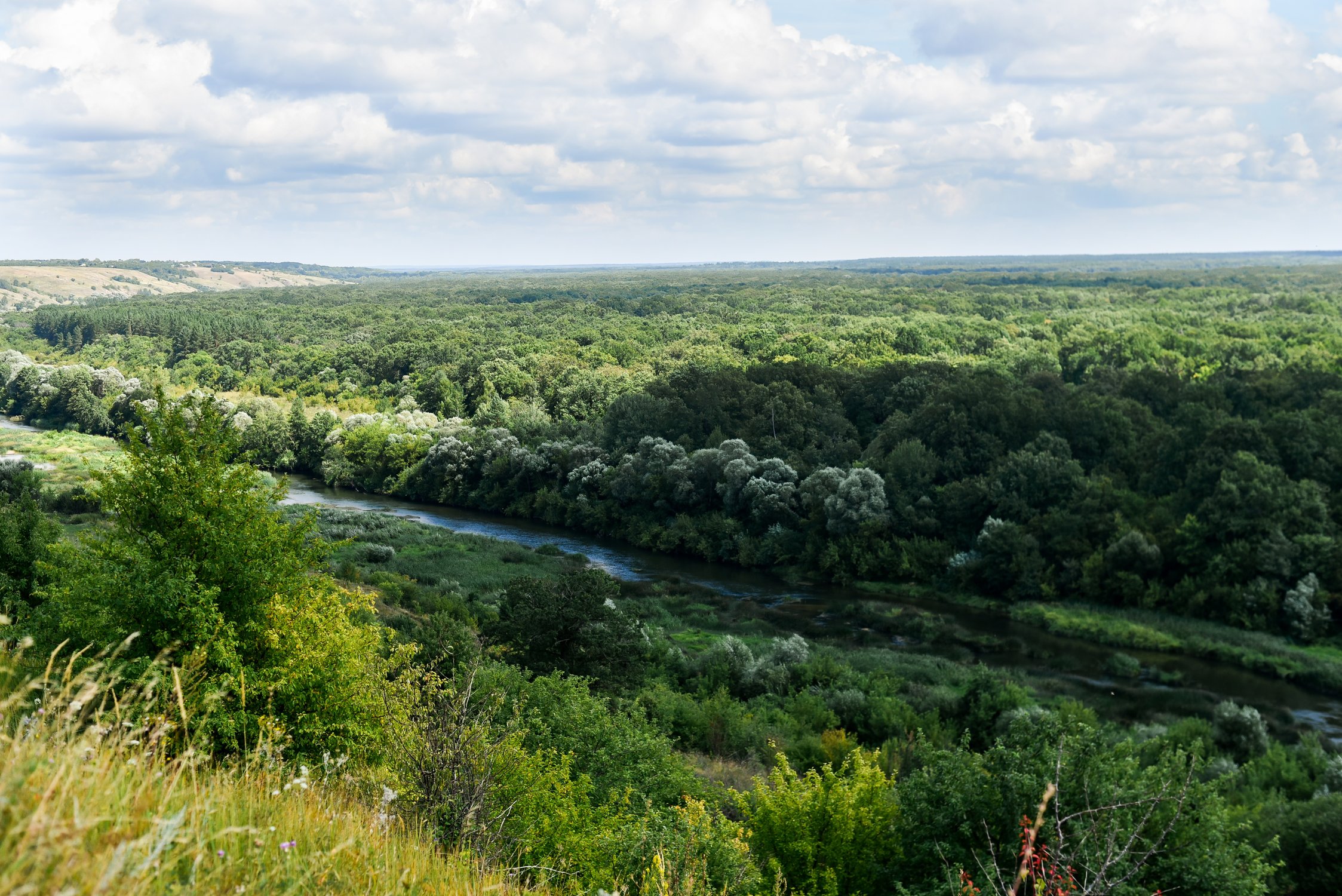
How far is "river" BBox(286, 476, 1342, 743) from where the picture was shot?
3247cm

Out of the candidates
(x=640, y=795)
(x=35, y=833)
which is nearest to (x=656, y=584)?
(x=640, y=795)

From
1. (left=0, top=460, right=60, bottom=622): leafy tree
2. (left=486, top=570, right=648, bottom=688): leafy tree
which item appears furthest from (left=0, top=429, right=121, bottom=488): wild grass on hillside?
(left=486, top=570, right=648, bottom=688): leafy tree

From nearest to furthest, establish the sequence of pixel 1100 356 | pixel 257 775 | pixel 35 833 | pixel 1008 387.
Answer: pixel 35 833, pixel 257 775, pixel 1008 387, pixel 1100 356

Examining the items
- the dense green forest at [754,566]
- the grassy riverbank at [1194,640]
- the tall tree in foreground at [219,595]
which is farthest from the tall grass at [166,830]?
the grassy riverbank at [1194,640]

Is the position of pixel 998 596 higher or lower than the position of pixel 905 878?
lower

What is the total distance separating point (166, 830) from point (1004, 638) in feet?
136

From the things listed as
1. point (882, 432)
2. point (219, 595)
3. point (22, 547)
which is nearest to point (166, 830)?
point (219, 595)

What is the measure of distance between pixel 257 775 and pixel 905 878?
11525 mm

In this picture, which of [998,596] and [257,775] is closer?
[257,775]

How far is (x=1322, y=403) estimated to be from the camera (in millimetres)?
46438

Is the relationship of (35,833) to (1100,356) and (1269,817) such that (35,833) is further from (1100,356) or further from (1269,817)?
(1100,356)

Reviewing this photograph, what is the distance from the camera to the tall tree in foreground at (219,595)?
12.4 m

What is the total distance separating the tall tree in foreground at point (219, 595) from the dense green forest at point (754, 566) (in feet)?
0.22

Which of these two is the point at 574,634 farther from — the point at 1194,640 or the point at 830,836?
the point at 1194,640
